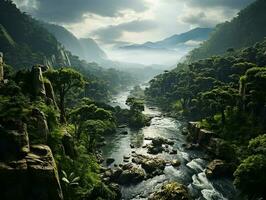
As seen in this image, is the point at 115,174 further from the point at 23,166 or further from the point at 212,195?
the point at 23,166

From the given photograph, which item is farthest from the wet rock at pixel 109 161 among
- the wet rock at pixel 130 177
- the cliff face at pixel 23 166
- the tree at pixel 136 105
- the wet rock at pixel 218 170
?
the tree at pixel 136 105

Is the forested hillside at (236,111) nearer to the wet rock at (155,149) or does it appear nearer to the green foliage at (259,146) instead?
the green foliage at (259,146)

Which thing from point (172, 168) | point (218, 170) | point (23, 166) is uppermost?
point (23, 166)

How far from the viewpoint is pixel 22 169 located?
31.3m

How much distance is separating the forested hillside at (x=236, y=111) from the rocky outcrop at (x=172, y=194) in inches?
324

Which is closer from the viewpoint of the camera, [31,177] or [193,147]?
[31,177]

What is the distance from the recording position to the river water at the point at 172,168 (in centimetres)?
4856

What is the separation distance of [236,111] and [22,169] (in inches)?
2292

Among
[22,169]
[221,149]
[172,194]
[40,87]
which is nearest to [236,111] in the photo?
[221,149]

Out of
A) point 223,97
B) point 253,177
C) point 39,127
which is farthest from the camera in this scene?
point 223,97

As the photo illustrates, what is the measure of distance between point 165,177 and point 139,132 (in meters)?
39.0

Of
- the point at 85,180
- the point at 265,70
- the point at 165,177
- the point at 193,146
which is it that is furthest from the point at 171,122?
the point at 85,180

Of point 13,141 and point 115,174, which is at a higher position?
point 13,141

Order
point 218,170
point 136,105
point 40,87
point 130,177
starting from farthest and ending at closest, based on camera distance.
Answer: point 136,105, point 218,170, point 130,177, point 40,87
